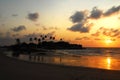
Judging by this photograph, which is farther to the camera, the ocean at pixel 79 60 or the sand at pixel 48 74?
the ocean at pixel 79 60

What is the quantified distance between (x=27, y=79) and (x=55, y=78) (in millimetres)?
1988

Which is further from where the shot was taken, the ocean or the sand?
the ocean

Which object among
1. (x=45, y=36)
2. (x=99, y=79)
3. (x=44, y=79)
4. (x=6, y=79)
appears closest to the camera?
(x=6, y=79)

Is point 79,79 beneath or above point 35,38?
beneath

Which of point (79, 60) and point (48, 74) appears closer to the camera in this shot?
point (48, 74)

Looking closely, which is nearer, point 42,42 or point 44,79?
point 44,79

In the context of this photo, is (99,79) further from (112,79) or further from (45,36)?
(45,36)

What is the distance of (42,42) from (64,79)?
179899 mm

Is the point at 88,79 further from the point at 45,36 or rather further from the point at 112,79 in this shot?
the point at 45,36

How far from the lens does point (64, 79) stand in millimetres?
14227

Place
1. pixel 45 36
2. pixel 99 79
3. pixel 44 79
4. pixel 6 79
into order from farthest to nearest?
pixel 45 36 → pixel 99 79 → pixel 44 79 → pixel 6 79

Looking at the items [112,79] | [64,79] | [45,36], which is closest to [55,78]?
[64,79]

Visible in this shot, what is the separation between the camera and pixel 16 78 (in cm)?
1344

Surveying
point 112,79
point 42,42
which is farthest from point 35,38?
point 112,79
